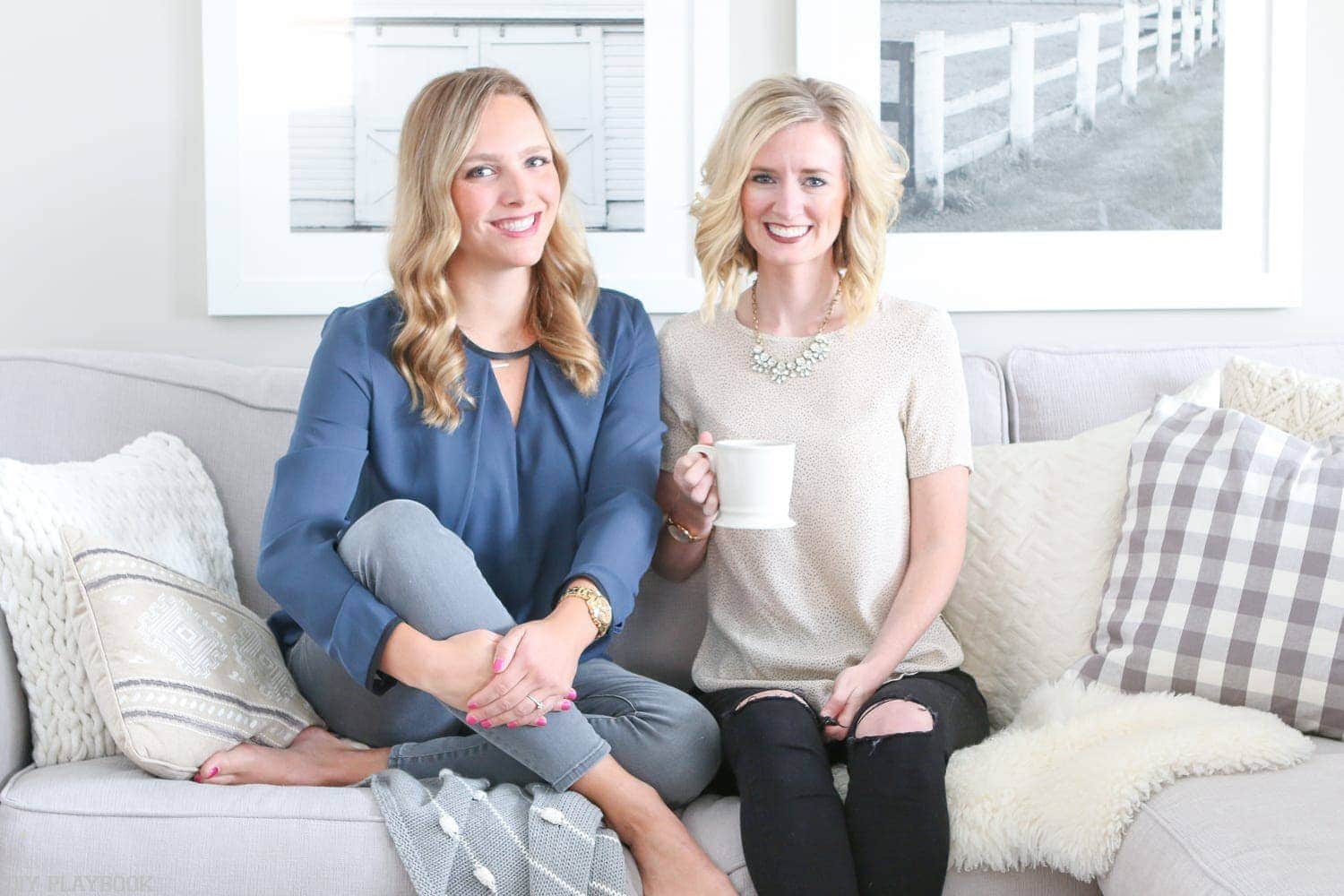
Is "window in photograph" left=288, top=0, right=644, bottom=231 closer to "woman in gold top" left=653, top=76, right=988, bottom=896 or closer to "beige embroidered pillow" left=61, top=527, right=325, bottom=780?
"woman in gold top" left=653, top=76, right=988, bottom=896

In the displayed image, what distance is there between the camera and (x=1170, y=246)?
86.5 inches

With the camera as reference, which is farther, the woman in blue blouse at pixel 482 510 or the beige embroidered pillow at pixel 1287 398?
the beige embroidered pillow at pixel 1287 398

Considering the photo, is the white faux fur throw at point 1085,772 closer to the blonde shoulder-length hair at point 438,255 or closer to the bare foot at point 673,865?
the bare foot at point 673,865

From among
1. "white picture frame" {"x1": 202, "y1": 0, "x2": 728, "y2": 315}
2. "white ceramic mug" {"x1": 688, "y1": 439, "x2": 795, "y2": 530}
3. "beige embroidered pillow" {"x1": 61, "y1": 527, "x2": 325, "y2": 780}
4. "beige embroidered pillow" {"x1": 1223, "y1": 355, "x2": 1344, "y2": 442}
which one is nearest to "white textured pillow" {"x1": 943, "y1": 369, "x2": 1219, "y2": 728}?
"beige embroidered pillow" {"x1": 1223, "y1": 355, "x2": 1344, "y2": 442}

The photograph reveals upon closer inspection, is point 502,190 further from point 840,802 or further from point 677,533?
point 840,802

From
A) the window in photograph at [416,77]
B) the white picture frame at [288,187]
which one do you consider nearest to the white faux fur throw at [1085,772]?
the white picture frame at [288,187]

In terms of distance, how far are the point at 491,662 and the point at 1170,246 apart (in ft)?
4.91

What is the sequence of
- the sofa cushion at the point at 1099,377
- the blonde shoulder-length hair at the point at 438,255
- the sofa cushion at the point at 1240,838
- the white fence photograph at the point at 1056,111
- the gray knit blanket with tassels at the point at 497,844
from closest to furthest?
the sofa cushion at the point at 1240,838 → the gray knit blanket with tassels at the point at 497,844 → the blonde shoulder-length hair at the point at 438,255 → the sofa cushion at the point at 1099,377 → the white fence photograph at the point at 1056,111

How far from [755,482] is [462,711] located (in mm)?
429

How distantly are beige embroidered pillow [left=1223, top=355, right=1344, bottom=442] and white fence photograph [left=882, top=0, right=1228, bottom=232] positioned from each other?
1.52 ft

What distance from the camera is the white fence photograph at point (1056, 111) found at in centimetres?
214

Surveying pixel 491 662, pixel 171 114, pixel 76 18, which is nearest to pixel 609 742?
pixel 491 662

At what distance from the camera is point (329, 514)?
1.51 metres

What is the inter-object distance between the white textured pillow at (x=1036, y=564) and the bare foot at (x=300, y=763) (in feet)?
2.69
